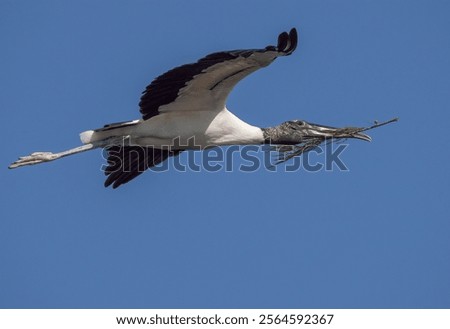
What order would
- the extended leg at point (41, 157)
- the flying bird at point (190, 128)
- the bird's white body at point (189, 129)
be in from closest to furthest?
the flying bird at point (190, 128)
the bird's white body at point (189, 129)
the extended leg at point (41, 157)

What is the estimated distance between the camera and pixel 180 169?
16516mm

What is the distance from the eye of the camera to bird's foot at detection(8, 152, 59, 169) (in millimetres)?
16203

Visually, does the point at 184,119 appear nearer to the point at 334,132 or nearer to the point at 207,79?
the point at 207,79

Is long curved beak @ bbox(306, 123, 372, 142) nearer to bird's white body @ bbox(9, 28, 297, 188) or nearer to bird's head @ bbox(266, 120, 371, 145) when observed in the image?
bird's head @ bbox(266, 120, 371, 145)

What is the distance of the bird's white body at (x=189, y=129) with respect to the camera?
51.0 ft

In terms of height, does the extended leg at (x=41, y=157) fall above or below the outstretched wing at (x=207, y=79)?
below

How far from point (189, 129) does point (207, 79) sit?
99cm

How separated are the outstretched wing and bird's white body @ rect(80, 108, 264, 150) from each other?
116 mm

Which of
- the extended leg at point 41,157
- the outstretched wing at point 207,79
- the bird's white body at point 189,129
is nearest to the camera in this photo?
the outstretched wing at point 207,79

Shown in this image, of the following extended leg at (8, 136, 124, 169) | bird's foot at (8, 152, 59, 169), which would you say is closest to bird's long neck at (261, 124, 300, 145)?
extended leg at (8, 136, 124, 169)

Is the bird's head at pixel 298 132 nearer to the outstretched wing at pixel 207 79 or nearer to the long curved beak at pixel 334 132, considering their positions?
the long curved beak at pixel 334 132

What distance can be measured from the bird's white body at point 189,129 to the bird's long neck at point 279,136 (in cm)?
44

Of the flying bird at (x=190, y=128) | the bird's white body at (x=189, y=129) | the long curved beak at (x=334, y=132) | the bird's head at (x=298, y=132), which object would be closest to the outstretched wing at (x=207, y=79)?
the flying bird at (x=190, y=128)
